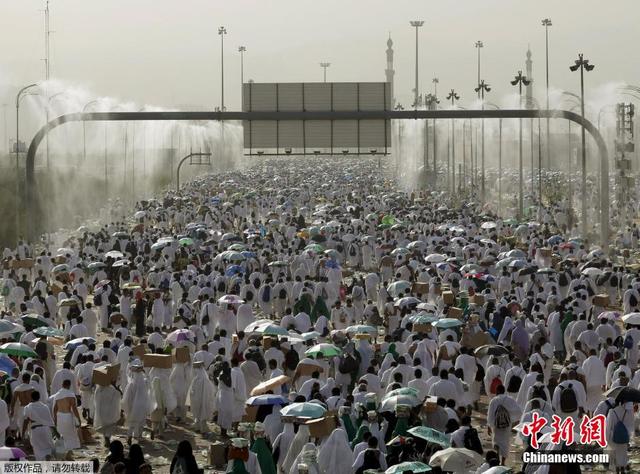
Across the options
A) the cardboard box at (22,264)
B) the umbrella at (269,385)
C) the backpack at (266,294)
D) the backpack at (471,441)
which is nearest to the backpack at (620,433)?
the backpack at (471,441)

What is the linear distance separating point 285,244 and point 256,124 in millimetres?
3885

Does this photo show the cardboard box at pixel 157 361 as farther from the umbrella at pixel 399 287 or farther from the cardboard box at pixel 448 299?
the umbrella at pixel 399 287

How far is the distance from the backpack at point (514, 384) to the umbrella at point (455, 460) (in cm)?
500

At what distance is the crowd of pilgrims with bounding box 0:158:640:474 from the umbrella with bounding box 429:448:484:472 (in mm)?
15

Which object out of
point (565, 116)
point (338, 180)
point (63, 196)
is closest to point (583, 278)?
point (565, 116)

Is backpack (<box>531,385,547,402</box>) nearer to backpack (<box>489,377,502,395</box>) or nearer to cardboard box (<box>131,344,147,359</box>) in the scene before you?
backpack (<box>489,377,502,395</box>)

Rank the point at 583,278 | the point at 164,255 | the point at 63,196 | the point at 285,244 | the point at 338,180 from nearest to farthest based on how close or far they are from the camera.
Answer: the point at 583,278 → the point at 164,255 → the point at 285,244 → the point at 63,196 → the point at 338,180

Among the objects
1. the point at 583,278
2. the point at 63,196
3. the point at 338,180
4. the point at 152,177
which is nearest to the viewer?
the point at 583,278

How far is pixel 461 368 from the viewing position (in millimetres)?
18766

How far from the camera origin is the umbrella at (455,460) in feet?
40.0

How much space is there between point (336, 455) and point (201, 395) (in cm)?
472

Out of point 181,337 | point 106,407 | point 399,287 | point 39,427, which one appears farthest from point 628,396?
point 399,287

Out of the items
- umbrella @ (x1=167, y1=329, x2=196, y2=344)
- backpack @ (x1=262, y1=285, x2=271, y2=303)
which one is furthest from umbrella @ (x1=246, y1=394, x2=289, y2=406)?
backpack @ (x1=262, y1=285, x2=271, y2=303)

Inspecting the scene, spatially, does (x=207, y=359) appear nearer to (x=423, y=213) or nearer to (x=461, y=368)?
(x=461, y=368)
